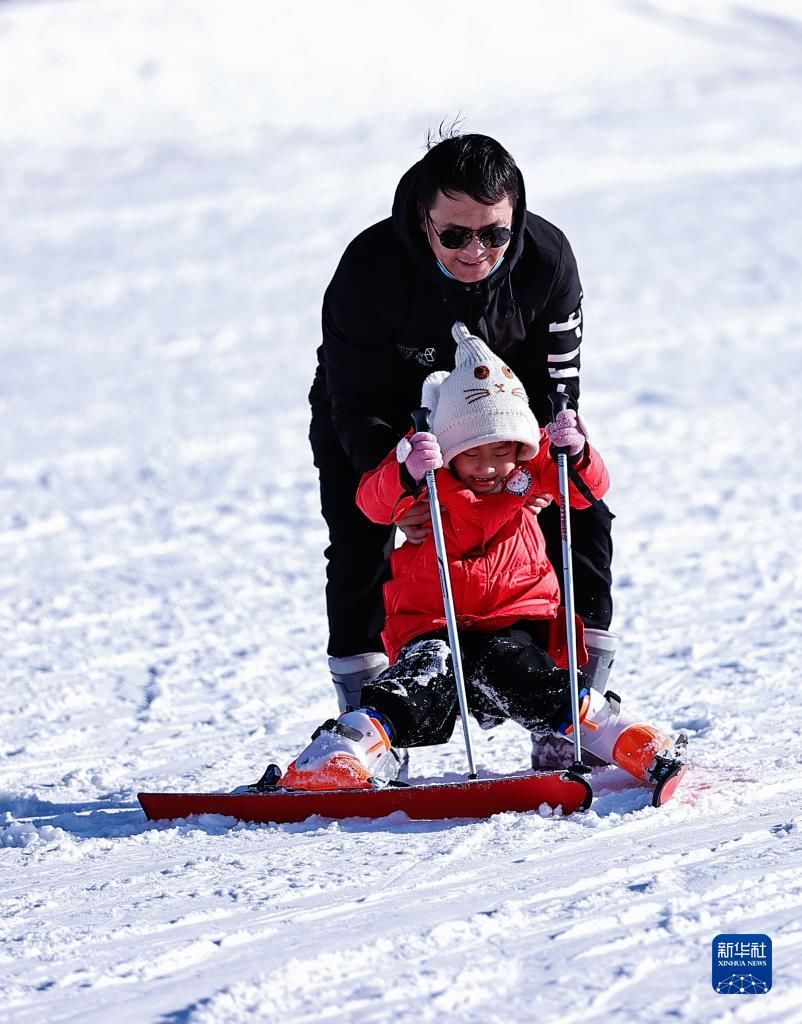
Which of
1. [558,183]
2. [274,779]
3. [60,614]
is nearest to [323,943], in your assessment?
[274,779]

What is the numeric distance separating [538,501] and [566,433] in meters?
0.32

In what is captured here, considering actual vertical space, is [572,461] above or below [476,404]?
below

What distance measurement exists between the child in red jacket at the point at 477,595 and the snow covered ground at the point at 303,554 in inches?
7.9

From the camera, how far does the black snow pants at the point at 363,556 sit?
168 inches

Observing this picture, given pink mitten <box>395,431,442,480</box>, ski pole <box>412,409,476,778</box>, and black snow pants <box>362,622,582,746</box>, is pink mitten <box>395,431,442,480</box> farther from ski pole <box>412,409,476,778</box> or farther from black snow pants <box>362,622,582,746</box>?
black snow pants <box>362,622,582,746</box>

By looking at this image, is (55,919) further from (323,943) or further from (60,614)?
(60,614)

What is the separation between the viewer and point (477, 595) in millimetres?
3885

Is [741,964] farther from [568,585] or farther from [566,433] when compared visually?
[566,433]

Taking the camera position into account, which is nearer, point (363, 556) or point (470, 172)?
point (470, 172)

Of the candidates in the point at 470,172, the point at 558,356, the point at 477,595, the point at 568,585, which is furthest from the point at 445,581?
the point at 470,172

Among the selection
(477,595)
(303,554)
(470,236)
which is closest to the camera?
(470,236)

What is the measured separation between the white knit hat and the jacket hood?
16 centimetres

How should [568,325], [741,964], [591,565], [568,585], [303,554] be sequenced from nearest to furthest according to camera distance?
[741,964], [568,585], [568,325], [591,565], [303,554]

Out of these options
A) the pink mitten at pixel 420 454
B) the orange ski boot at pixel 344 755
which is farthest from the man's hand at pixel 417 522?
the orange ski boot at pixel 344 755
